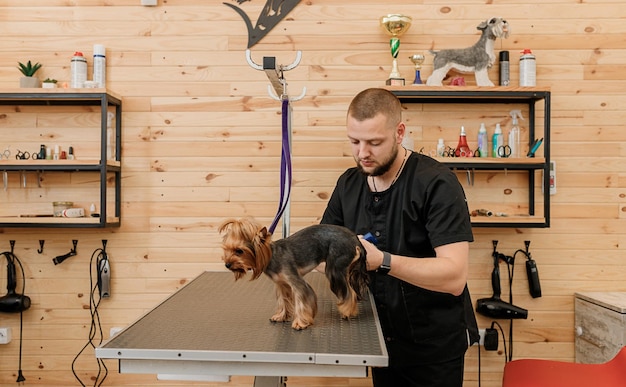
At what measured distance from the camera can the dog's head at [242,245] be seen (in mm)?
1445

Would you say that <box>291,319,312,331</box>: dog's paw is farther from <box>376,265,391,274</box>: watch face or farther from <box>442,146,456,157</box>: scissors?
<box>442,146,456,157</box>: scissors

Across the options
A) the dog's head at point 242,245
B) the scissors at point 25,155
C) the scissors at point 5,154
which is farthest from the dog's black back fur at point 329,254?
the scissors at point 5,154

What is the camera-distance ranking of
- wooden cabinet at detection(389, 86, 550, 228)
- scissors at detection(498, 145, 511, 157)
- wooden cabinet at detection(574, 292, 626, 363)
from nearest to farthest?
1. wooden cabinet at detection(574, 292, 626, 363)
2. wooden cabinet at detection(389, 86, 550, 228)
3. scissors at detection(498, 145, 511, 157)

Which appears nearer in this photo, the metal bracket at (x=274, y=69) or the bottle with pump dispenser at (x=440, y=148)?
the metal bracket at (x=274, y=69)

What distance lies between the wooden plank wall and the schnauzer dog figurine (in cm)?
15

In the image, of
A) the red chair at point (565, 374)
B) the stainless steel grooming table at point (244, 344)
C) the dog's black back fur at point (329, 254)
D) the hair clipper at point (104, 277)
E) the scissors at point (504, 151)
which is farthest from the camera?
the hair clipper at point (104, 277)

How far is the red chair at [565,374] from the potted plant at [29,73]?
2.71 m

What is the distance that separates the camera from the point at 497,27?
2.82 m

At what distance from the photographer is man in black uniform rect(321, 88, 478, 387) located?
5.78 feet

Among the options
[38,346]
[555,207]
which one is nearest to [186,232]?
[38,346]

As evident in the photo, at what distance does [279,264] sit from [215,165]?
5.24 ft

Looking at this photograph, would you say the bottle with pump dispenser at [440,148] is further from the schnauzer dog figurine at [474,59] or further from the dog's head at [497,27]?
the dog's head at [497,27]

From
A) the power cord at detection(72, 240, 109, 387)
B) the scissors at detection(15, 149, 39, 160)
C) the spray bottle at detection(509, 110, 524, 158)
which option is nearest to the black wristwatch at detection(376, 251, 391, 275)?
the spray bottle at detection(509, 110, 524, 158)

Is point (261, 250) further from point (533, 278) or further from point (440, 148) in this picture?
point (533, 278)
